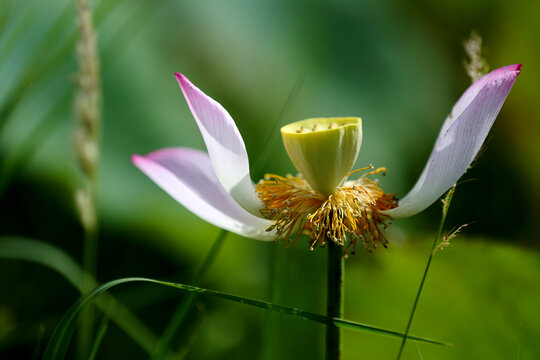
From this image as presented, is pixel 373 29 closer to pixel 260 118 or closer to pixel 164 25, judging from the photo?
pixel 260 118

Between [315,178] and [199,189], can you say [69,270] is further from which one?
[315,178]

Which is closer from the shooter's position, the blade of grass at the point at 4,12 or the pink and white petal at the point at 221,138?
the pink and white petal at the point at 221,138

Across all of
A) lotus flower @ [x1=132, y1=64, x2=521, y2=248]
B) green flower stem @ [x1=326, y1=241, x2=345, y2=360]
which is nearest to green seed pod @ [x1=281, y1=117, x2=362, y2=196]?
lotus flower @ [x1=132, y1=64, x2=521, y2=248]

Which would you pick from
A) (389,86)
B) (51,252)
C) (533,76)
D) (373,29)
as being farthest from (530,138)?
(51,252)

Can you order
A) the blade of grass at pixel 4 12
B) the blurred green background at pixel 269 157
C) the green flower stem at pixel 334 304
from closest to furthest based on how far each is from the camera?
1. the green flower stem at pixel 334 304
2. the blade of grass at pixel 4 12
3. the blurred green background at pixel 269 157

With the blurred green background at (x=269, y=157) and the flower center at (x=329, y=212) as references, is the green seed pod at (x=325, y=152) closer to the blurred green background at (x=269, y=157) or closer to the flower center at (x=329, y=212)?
the flower center at (x=329, y=212)

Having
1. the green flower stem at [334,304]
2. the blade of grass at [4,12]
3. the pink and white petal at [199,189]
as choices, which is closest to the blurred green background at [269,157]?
the blade of grass at [4,12]

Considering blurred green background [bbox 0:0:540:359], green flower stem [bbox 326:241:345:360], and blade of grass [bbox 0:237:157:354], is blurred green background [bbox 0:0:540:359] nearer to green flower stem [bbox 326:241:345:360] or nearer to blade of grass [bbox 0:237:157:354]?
blade of grass [bbox 0:237:157:354]

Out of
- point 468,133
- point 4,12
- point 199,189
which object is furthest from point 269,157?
point 468,133
